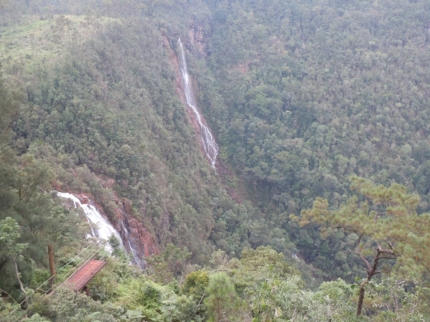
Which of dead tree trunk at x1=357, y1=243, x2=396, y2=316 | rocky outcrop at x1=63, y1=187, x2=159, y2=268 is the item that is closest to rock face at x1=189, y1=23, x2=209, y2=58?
rocky outcrop at x1=63, y1=187, x2=159, y2=268

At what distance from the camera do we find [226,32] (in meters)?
49.9

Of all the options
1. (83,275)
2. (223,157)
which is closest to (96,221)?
(83,275)

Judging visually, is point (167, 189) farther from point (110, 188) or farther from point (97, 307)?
point (97, 307)

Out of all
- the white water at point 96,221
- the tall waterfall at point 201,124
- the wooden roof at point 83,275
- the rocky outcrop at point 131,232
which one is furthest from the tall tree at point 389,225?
the tall waterfall at point 201,124

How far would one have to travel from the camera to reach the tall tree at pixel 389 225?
7.05m

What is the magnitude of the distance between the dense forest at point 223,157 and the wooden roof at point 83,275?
48 centimetres

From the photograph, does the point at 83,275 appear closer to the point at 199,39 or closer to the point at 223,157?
the point at 223,157

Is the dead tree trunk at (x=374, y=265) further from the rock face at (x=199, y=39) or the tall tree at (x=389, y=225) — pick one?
the rock face at (x=199, y=39)

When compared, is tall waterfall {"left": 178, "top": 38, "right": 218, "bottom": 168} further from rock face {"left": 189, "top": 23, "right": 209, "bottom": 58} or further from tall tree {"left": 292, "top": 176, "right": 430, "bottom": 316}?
tall tree {"left": 292, "top": 176, "right": 430, "bottom": 316}

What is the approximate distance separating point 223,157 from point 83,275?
97.7ft

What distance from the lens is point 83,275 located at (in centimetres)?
860

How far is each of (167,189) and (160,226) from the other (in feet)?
10.1

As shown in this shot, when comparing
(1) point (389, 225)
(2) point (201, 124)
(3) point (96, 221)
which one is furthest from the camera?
(2) point (201, 124)

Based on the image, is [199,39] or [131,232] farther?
[199,39]
